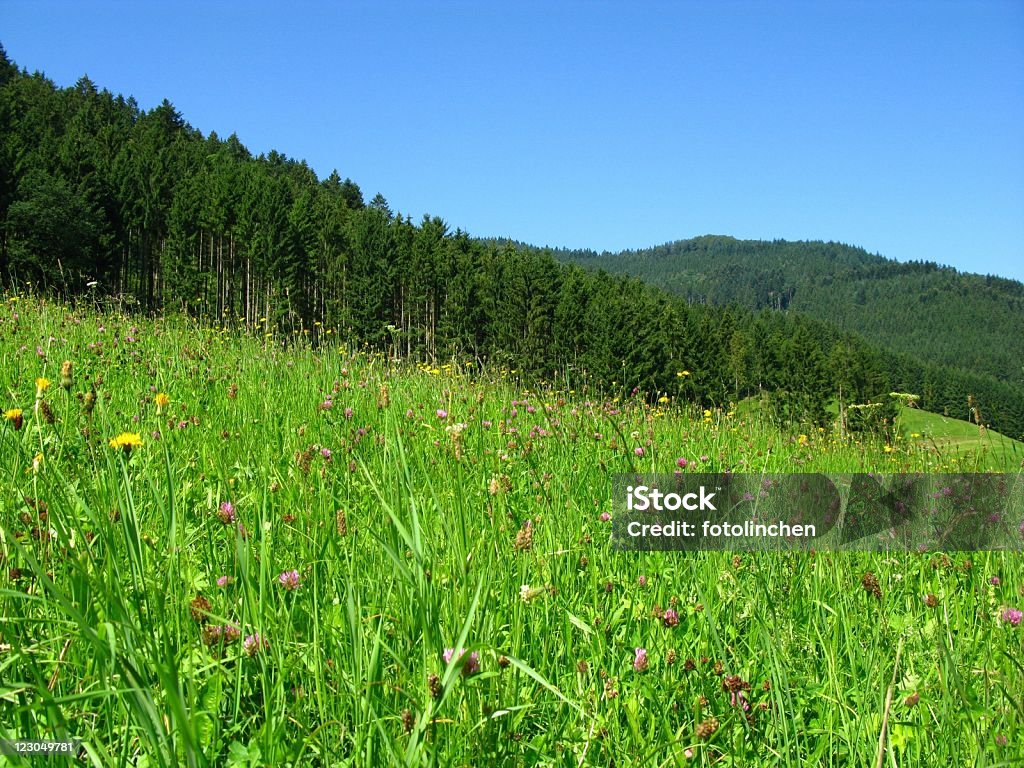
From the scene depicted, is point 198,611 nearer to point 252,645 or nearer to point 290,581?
point 252,645

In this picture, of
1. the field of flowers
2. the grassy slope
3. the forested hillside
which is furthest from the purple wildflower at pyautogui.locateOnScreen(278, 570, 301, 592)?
the forested hillside

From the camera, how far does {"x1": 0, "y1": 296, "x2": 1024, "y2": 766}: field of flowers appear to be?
4.11ft

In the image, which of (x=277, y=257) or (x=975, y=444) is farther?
(x=277, y=257)

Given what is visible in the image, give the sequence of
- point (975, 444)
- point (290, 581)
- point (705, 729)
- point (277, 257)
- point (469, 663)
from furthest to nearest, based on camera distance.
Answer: point (277, 257), point (975, 444), point (290, 581), point (705, 729), point (469, 663)

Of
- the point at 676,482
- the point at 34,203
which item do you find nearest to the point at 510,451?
the point at 676,482

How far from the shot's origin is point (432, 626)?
1.38 meters

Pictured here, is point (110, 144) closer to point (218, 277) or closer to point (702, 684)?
point (218, 277)

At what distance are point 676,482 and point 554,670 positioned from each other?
5.51ft

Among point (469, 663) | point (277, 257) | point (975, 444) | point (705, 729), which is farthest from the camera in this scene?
point (277, 257)

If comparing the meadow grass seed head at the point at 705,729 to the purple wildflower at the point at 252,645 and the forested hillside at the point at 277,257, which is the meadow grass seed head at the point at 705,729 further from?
the forested hillside at the point at 277,257

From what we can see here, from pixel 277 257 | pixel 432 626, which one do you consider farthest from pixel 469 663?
pixel 277 257

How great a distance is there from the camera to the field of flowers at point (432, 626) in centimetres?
125

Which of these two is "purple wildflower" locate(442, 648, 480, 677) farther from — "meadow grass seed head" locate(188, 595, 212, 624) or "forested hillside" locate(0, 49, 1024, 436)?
"forested hillside" locate(0, 49, 1024, 436)

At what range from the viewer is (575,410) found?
4641 mm
